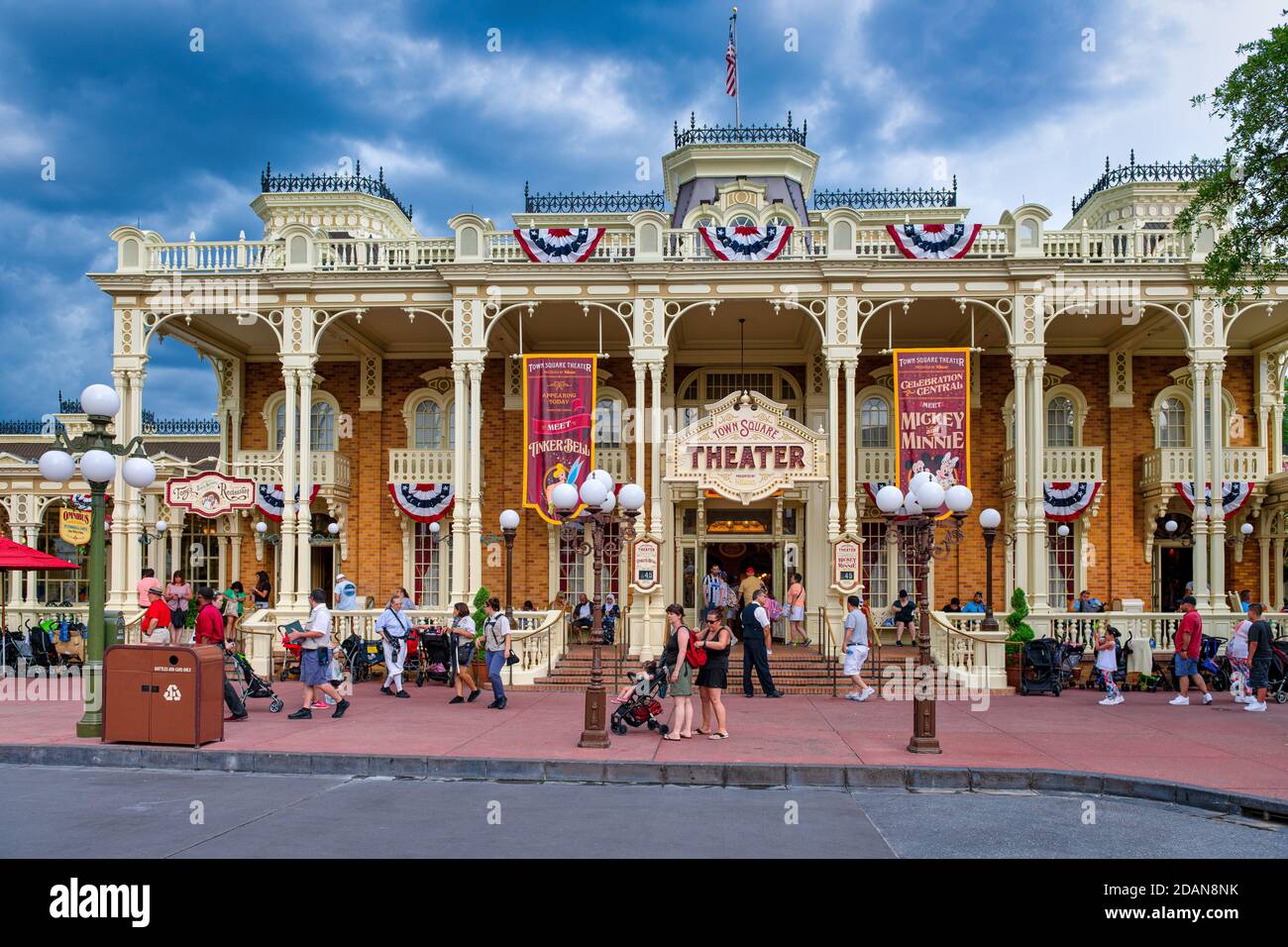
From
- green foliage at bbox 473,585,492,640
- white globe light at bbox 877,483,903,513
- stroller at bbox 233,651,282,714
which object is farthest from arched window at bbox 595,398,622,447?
stroller at bbox 233,651,282,714

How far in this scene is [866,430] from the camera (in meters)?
24.6

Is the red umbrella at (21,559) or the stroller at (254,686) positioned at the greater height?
the red umbrella at (21,559)

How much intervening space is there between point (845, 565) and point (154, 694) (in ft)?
38.7

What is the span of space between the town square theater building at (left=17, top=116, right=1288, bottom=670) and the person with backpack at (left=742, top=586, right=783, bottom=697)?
2737 mm

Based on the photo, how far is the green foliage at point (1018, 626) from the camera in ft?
58.3

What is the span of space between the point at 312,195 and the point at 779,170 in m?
20.4

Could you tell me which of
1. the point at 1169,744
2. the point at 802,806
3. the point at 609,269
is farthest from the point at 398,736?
the point at 609,269

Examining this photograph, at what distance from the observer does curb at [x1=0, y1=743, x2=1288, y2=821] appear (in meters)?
10.2

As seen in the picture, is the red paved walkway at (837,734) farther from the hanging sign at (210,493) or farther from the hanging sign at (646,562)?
the hanging sign at (210,493)

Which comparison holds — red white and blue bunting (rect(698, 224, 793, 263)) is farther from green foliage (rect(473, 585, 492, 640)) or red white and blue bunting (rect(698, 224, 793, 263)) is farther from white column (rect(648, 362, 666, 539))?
green foliage (rect(473, 585, 492, 640))

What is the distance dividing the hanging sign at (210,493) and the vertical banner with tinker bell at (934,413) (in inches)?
520

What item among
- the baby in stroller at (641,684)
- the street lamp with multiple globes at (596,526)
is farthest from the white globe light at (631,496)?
the baby in stroller at (641,684)

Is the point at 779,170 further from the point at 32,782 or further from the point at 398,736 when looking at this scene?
the point at 32,782

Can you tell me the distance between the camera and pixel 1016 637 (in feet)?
58.4
